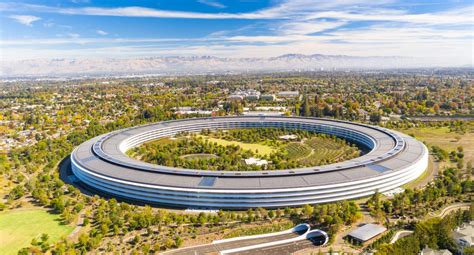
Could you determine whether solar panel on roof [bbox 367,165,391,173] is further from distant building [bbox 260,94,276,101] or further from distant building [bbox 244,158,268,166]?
distant building [bbox 260,94,276,101]

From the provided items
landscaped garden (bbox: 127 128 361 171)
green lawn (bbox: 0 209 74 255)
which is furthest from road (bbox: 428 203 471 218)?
green lawn (bbox: 0 209 74 255)

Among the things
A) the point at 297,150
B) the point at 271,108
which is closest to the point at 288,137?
the point at 297,150

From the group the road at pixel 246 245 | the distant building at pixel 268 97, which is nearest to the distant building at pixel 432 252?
the road at pixel 246 245

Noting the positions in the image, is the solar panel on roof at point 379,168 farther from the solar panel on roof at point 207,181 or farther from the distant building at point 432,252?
the solar panel on roof at point 207,181

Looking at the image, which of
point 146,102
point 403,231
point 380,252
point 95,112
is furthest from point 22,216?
point 146,102

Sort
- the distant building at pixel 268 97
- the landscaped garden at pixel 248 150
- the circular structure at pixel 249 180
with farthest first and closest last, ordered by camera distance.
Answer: the distant building at pixel 268 97, the landscaped garden at pixel 248 150, the circular structure at pixel 249 180

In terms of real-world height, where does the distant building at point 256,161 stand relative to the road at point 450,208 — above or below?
above
